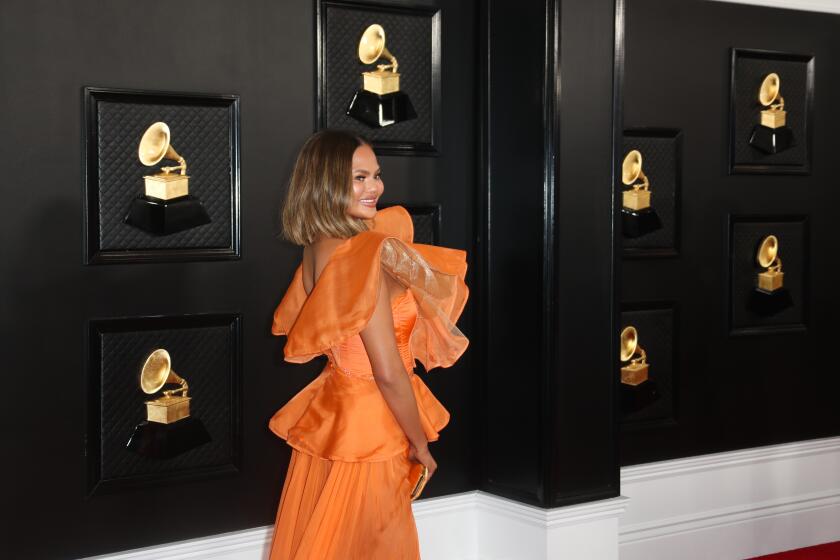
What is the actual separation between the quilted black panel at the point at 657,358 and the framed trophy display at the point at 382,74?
108 cm

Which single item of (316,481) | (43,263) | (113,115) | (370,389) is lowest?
(316,481)

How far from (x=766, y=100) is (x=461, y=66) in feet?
4.45

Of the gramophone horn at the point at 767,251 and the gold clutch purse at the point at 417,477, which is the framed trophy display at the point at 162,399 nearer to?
the gold clutch purse at the point at 417,477

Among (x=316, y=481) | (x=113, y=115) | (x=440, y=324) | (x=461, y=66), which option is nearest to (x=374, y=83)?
(x=461, y=66)

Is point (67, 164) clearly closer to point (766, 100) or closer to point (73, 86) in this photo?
point (73, 86)

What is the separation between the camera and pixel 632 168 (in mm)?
3873

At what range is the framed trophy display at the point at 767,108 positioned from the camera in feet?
13.5

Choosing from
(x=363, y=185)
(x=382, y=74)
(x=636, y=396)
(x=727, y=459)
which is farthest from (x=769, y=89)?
(x=363, y=185)

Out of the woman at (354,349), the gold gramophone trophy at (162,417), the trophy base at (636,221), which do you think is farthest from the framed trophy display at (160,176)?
the trophy base at (636,221)

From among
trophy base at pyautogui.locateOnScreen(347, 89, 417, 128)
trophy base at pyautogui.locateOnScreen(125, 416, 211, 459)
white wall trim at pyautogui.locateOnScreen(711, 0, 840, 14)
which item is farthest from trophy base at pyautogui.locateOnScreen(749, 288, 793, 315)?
trophy base at pyautogui.locateOnScreen(125, 416, 211, 459)

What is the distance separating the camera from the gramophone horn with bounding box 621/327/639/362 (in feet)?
12.9

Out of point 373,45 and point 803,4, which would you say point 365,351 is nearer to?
point 373,45

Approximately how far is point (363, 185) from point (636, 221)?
65.3 inches

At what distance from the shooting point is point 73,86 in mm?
2930
